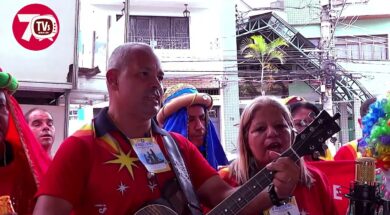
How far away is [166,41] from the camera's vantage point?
51.8 feet

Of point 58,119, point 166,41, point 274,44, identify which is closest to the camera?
point 58,119

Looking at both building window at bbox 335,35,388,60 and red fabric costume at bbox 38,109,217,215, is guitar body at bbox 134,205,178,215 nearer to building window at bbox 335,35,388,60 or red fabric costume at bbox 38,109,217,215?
red fabric costume at bbox 38,109,217,215

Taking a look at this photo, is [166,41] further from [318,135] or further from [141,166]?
[318,135]

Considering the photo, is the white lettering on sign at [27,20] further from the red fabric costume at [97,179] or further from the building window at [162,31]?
the building window at [162,31]

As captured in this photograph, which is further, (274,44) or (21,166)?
(274,44)

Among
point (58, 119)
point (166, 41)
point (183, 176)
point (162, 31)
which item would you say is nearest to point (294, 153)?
point (183, 176)

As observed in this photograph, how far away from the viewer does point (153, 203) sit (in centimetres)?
193

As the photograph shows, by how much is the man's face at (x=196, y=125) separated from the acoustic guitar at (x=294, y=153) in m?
1.58

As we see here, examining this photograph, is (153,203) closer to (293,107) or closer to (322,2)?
(293,107)

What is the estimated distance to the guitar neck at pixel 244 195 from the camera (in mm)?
1969

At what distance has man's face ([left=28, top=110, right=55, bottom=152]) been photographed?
3885mm

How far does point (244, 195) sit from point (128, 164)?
486 mm

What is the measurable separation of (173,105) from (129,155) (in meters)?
1.61

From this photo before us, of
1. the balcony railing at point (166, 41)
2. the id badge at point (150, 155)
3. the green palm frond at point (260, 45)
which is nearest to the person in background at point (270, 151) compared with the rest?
the id badge at point (150, 155)
